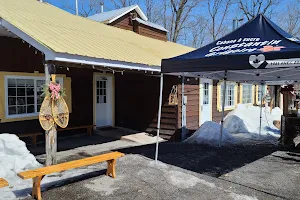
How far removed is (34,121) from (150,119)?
3783mm

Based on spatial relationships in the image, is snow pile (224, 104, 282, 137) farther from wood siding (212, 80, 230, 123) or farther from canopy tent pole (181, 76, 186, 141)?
canopy tent pole (181, 76, 186, 141)

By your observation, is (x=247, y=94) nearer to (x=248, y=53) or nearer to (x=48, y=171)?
(x=248, y=53)

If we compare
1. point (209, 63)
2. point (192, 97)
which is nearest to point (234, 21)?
point (192, 97)

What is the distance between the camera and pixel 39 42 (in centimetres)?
473

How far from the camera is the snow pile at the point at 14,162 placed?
4.36m

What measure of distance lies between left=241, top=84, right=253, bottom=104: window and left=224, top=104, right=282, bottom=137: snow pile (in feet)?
3.64

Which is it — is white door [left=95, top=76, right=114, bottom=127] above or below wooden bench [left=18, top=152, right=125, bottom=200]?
above

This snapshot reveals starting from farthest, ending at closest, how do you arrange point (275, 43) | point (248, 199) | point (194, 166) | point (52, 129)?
point (194, 166)
point (52, 129)
point (275, 43)
point (248, 199)

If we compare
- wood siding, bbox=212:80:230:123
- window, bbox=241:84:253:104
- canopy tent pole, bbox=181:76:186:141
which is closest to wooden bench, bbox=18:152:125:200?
canopy tent pole, bbox=181:76:186:141

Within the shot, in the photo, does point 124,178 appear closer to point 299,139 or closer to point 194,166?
point 194,166

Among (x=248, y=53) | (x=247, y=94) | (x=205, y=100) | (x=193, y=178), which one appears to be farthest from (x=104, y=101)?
(x=247, y=94)

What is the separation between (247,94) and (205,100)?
4878 mm

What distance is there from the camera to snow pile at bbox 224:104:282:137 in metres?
10.3

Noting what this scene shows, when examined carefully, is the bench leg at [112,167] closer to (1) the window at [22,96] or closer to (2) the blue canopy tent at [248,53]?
(2) the blue canopy tent at [248,53]
